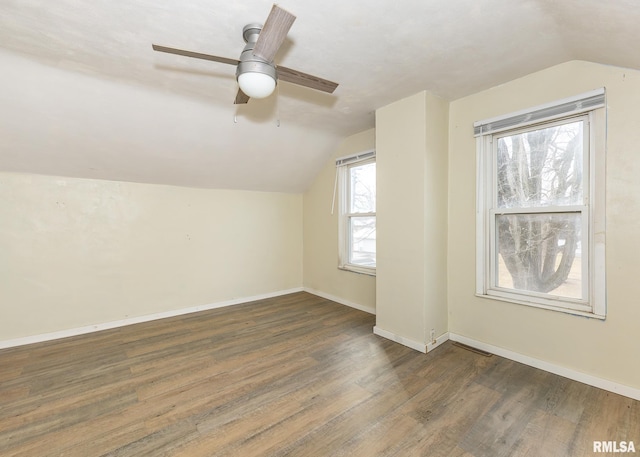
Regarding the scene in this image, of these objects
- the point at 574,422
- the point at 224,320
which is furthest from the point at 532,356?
the point at 224,320

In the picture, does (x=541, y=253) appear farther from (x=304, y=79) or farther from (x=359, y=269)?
(x=304, y=79)

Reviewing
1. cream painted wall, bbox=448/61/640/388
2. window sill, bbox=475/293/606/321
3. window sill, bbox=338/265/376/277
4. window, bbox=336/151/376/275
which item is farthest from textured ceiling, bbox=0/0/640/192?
window sill, bbox=338/265/376/277

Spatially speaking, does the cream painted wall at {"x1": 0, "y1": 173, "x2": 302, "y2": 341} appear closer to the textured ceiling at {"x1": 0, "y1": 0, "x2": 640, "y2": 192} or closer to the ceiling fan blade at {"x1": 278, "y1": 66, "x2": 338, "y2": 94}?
the textured ceiling at {"x1": 0, "y1": 0, "x2": 640, "y2": 192}

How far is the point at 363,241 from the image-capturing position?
4074 millimetres

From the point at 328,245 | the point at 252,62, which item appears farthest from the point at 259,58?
the point at 328,245

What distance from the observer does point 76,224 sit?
3174mm

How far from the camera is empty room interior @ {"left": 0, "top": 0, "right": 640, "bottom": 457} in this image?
5.43 feet

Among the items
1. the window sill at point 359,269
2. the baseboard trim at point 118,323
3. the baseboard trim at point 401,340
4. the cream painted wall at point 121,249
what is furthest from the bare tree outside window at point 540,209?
the baseboard trim at point 118,323

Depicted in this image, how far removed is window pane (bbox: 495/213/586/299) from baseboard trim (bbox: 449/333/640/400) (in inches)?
22.8

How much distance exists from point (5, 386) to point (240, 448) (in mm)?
2094

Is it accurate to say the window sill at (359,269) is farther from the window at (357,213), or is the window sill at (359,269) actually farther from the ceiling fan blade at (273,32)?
the ceiling fan blade at (273,32)

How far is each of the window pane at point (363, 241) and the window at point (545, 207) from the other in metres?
1.50

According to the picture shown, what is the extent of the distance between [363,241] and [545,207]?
2.19 metres

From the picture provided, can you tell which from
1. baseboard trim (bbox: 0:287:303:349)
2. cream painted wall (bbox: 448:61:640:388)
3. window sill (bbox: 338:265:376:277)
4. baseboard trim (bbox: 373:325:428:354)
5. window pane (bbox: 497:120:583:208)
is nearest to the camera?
cream painted wall (bbox: 448:61:640:388)
